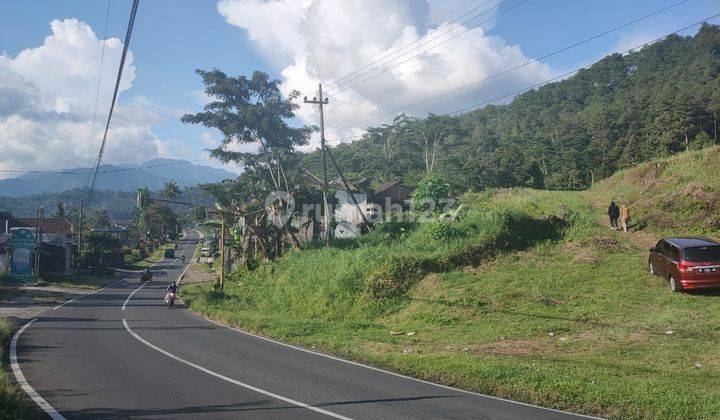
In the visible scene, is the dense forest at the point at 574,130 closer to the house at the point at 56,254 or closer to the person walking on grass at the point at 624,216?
the person walking on grass at the point at 624,216

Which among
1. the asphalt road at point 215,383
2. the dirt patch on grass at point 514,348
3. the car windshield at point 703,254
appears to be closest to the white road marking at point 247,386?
the asphalt road at point 215,383

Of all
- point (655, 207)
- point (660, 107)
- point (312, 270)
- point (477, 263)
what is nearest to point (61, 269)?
point (312, 270)

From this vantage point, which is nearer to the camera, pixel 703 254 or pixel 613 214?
pixel 703 254

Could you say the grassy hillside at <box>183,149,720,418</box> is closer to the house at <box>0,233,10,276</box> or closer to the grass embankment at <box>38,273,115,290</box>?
the grass embankment at <box>38,273,115,290</box>

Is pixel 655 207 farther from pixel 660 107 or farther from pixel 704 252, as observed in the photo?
pixel 660 107

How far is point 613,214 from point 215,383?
21148 mm

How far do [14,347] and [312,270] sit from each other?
13107mm

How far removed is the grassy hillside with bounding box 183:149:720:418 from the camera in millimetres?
9992

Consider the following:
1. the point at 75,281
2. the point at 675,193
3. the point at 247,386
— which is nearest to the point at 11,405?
the point at 247,386

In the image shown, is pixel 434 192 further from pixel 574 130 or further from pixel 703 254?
pixel 574 130

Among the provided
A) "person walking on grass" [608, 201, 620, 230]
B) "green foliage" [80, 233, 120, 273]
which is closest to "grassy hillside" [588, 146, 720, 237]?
"person walking on grass" [608, 201, 620, 230]

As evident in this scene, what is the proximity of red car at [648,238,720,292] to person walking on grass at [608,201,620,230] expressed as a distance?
7589 millimetres

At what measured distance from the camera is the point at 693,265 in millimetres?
15328

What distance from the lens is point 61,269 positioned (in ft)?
155
